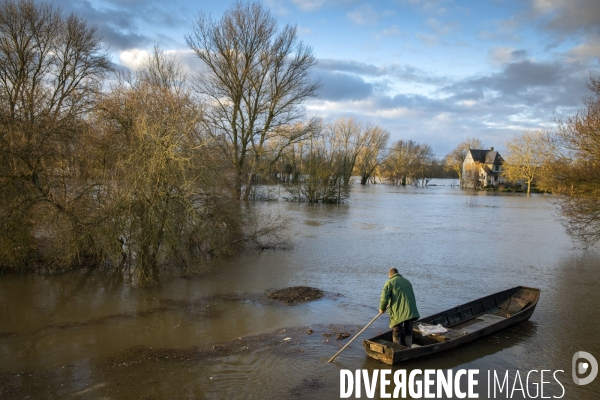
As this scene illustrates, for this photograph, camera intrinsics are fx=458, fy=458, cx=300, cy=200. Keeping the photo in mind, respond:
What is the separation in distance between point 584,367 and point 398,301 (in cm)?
427

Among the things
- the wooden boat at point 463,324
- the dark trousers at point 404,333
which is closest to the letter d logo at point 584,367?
the wooden boat at point 463,324

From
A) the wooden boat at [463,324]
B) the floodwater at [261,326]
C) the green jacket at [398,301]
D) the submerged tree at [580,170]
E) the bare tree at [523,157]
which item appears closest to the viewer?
the floodwater at [261,326]

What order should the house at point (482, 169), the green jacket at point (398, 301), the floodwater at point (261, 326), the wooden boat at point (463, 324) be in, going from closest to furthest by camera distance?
the floodwater at point (261, 326) < the wooden boat at point (463, 324) < the green jacket at point (398, 301) < the house at point (482, 169)

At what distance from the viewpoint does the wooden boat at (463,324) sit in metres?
9.38

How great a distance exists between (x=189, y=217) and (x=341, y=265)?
685 cm

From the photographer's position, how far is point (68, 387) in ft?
26.3

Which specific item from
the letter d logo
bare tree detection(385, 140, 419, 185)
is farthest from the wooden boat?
bare tree detection(385, 140, 419, 185)

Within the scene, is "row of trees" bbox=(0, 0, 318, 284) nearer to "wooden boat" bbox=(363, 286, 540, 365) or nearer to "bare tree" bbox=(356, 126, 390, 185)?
"wooden boat" bbox=(363, 286, 540, 365)

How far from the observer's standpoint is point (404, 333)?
9805 millimetres

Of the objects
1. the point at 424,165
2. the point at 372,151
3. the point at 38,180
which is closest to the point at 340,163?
the point at 372,151

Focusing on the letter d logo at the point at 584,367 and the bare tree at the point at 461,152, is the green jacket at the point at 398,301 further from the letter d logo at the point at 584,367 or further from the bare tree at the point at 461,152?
the bare tree at the point at 461,152

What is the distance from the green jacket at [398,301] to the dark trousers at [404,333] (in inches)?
5.8

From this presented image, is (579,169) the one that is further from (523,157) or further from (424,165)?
(424,165)

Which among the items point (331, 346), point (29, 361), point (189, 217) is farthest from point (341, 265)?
point (29, 361)
